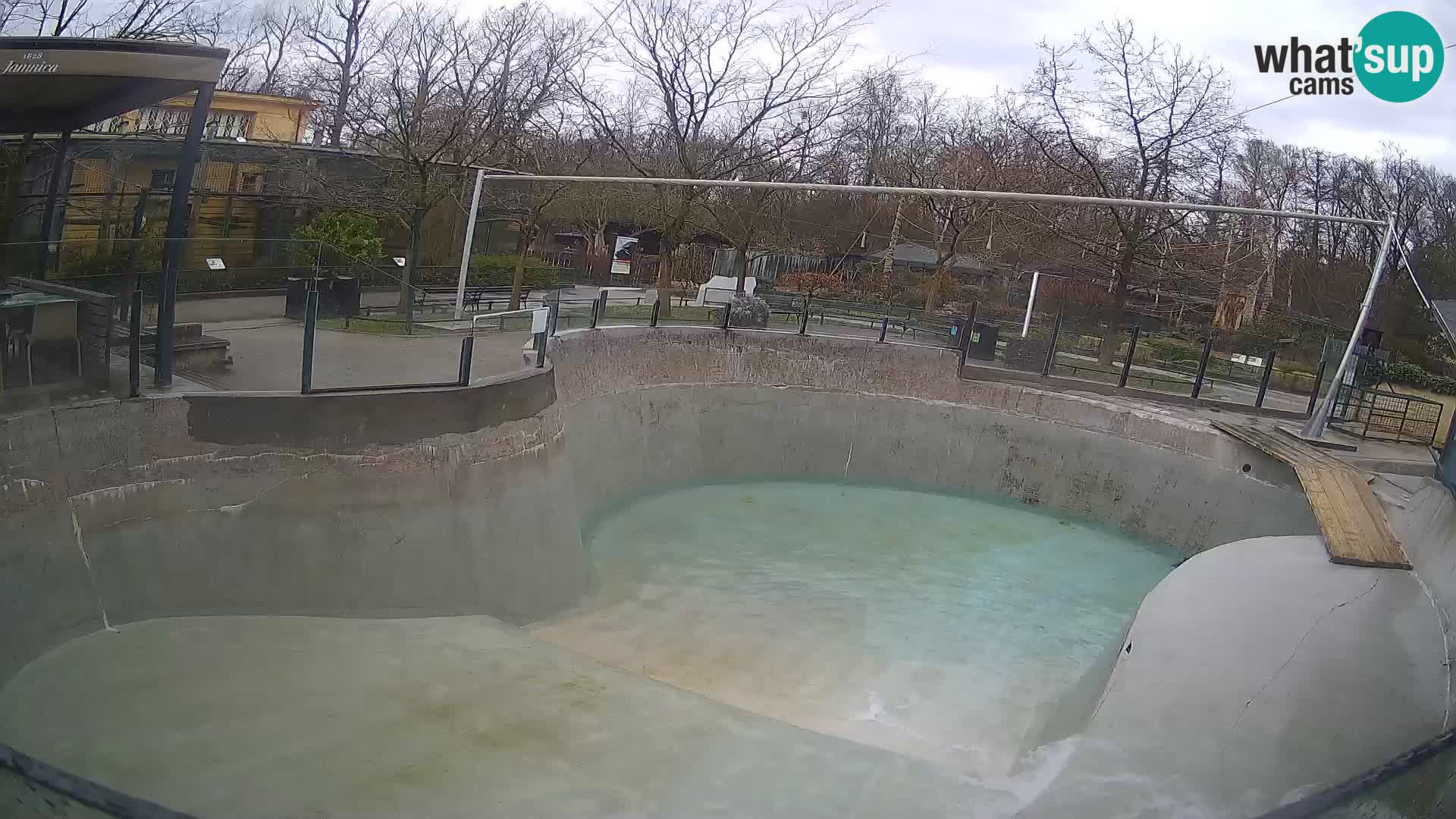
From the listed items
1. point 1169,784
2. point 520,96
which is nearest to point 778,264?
point 520,96

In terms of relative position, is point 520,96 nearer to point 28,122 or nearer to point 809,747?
point 28,122

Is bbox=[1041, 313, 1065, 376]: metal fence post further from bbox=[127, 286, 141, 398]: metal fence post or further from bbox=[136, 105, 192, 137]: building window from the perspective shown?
bbox=[136, 105, 192, 137]: building window

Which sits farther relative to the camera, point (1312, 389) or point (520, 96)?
point (520, 96)

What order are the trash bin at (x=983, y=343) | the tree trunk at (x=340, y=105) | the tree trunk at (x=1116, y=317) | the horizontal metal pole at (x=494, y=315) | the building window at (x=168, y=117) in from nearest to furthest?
the horizontal metal pole at (x=494, y=315) → the trash bin at (x=983, y=343) → the building window at (x=168, y=117) → the tree trunk at (x=1116, y=317) → the tree trunk at (x=340, y=105)

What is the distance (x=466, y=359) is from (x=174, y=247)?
295 centimetres

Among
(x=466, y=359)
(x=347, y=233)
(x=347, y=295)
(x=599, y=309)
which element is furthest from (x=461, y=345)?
(x=347, y=233)

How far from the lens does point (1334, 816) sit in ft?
13.9

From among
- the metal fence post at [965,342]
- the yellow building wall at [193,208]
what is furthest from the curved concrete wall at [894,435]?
the yellow building wall at [193,208]

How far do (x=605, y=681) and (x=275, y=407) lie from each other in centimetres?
384

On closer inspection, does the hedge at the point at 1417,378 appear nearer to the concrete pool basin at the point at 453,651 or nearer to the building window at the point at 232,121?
the concrete pool basin at the point at 453,651

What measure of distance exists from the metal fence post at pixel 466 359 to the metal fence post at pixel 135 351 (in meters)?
3.07

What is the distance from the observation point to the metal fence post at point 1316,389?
63.6ft

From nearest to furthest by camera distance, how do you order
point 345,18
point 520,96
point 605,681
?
point 605,681 → point 520,96 → point 345,18

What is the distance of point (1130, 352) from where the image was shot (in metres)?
20.6
